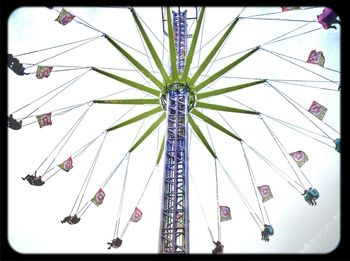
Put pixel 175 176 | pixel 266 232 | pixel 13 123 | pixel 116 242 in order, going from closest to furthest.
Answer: pixel 175 176 → pixel 13 123 → pixel 116 242 → pixel 266 232

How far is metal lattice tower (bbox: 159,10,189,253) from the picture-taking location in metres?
12.5

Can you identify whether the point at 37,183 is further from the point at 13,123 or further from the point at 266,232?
the point at 266,232

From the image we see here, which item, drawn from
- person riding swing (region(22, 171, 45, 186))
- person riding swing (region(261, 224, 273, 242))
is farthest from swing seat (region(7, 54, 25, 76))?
person riding swing (region(261, 224, 273, 242))

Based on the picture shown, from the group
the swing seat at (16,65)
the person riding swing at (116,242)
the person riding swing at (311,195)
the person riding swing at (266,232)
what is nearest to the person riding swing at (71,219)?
the person riding swing at (116,242)

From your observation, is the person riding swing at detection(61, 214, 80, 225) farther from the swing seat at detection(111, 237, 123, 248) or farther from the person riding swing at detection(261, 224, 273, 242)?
the person riding swing at detection(261, 224, 273, 242)

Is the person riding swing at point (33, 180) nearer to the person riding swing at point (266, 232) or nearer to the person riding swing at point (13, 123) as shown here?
the person riding swing at point (13, 123)

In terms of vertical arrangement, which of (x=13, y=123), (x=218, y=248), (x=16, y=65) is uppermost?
(x=16, y=65)

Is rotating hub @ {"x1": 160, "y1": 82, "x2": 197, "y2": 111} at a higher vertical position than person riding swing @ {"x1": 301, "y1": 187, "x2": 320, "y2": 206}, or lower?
higher

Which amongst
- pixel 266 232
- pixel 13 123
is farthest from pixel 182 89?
pixel 266 232

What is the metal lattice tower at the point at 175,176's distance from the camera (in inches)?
493

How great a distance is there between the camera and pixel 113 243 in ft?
54.6

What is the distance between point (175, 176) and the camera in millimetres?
13633

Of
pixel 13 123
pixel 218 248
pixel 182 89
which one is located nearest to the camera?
pixel 182 89
